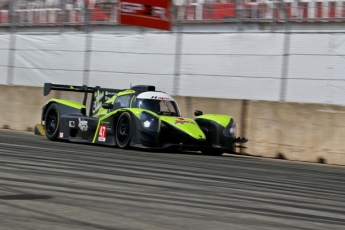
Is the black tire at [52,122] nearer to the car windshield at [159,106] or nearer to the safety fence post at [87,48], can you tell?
the car windshield at [159,106]

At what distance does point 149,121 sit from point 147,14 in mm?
6659

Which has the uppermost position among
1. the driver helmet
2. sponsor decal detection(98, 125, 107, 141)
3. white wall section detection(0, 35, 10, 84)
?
white wall section detection(0, 35, 10, 84)

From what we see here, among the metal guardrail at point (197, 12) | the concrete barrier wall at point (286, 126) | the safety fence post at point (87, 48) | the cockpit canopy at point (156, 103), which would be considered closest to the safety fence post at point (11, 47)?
the metal guardrail at point (197, 12)

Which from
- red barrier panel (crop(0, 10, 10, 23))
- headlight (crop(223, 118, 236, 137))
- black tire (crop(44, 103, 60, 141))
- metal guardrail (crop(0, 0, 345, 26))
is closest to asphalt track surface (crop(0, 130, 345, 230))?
headlight (crop(223, 118, 236, 137))

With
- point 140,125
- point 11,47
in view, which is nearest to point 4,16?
point 11,47

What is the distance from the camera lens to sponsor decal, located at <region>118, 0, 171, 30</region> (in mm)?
17594

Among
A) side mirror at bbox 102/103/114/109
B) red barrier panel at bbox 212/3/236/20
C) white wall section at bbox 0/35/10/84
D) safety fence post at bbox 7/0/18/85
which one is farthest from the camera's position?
white wall section at bbox 0/35/10/84

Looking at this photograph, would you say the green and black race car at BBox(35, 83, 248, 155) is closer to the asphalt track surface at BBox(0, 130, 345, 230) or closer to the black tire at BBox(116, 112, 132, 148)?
the black tire at BBox(116, 112, 132, 148)

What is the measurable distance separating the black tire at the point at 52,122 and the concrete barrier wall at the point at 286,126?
2.73m

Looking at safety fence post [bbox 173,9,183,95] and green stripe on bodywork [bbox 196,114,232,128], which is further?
safety fence post [bbox 173,9,183,95]

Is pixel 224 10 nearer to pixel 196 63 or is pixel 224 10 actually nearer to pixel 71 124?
pixel 196 63

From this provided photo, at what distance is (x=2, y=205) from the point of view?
5.57m

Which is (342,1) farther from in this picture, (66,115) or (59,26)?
(59,26)

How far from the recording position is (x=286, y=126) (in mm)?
13445
